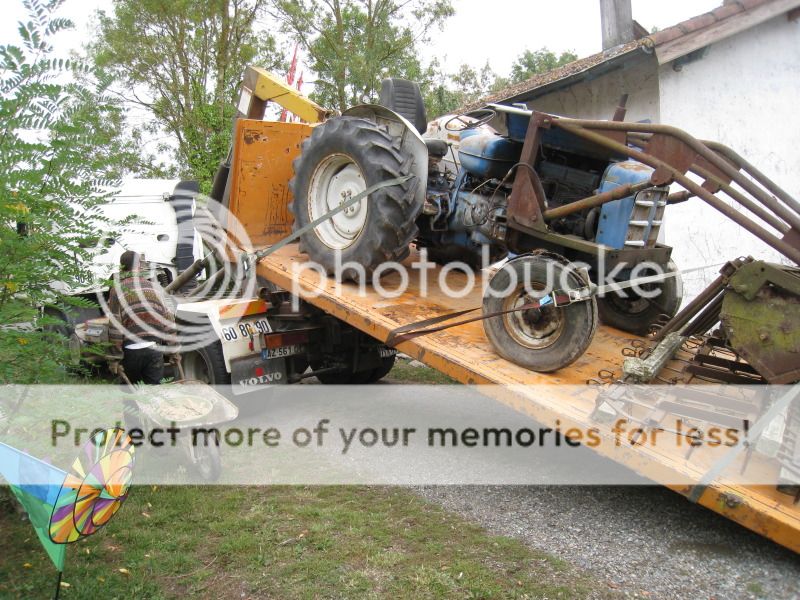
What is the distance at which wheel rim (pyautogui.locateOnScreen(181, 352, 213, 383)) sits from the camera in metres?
5.34

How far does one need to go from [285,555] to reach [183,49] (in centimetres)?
1752

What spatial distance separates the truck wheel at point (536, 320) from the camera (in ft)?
12.2

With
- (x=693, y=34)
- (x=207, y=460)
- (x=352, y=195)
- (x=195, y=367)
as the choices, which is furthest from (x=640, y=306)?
(x=693, y=34)

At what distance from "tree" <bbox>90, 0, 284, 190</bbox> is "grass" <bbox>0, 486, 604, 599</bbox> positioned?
49.3 ft

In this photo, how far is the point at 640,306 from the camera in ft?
16.3

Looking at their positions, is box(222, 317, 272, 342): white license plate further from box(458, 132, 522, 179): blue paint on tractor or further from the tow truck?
box(458, 132, 522, 179): blue paint on tractor

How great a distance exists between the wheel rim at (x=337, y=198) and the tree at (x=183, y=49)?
43.0ft

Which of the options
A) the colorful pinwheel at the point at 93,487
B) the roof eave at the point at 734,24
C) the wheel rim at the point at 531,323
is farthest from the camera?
the roof eave at the point at 734,24

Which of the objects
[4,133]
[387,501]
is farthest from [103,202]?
[387,501]

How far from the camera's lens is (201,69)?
18.0 metres

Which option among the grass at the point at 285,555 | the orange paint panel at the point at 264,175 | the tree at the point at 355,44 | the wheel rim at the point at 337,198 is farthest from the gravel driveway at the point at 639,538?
the tree at the point at 355,44

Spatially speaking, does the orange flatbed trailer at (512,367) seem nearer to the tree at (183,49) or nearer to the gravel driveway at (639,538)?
the gravel driveway at (639,538)

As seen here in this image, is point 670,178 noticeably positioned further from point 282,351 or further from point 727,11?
point 727,11

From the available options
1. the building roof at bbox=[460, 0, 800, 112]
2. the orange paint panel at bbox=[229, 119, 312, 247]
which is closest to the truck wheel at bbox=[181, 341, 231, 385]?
the orange paint panel at bbox=[229, 119, 312, 247]
